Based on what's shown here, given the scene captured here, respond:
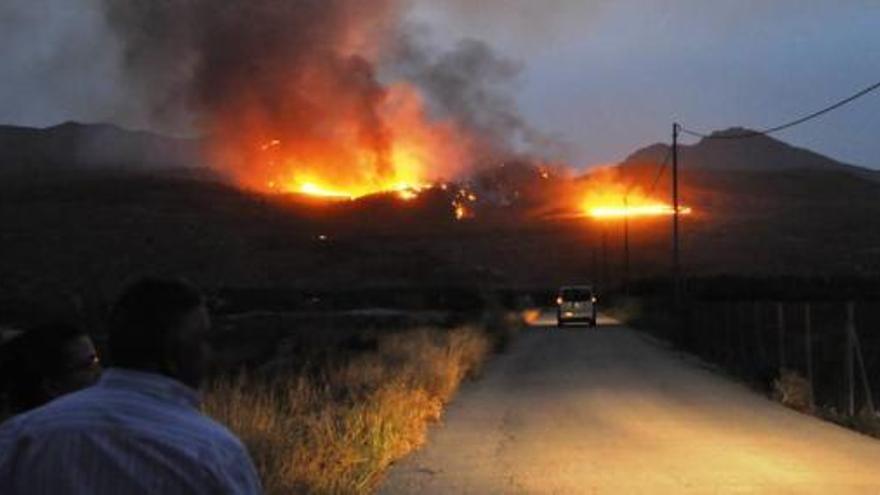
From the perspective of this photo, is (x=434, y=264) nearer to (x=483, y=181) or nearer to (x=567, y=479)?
(x=483, y=181)

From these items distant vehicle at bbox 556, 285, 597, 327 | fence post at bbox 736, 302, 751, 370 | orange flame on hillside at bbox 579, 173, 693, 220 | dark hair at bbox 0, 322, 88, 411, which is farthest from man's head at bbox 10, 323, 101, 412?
orange flame on hillside at bbox 579, 173, 693, 220

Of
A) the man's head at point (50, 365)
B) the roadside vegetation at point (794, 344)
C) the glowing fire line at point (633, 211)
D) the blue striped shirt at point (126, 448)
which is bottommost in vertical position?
the roadside vegetation at point (794, 344)

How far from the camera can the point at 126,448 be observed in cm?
296

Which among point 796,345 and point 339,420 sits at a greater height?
point 339,420

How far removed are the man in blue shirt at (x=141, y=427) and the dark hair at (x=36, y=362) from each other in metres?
0.80

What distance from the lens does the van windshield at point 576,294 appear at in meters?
59.8

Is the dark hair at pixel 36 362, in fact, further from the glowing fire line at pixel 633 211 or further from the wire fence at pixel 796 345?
the glowing fire line at pixel 633 211

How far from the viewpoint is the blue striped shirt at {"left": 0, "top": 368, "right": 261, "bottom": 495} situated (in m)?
2.94

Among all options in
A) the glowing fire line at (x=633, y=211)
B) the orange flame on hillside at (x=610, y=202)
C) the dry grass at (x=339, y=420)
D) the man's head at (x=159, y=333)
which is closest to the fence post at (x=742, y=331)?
the dry grass at (x=339, y=420)

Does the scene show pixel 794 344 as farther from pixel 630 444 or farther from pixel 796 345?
pixel 630 444

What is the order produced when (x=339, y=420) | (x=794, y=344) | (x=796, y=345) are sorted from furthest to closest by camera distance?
1. (x=794, y=344)
2. (x=796, y=345)
3. (x=339, y=420)

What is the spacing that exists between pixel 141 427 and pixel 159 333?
25cm

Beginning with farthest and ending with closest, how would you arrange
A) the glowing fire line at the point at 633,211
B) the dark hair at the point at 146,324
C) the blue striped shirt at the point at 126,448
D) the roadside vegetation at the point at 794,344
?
1. the glowing fire line at the point at 633,211
2. the roadside vegetation at the point at 794,344
3. the dark hair at the point at 146,324
4. the blue striped shirt at the point at 126,448

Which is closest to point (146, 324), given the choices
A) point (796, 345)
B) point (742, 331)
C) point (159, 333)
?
point (159, 333)
